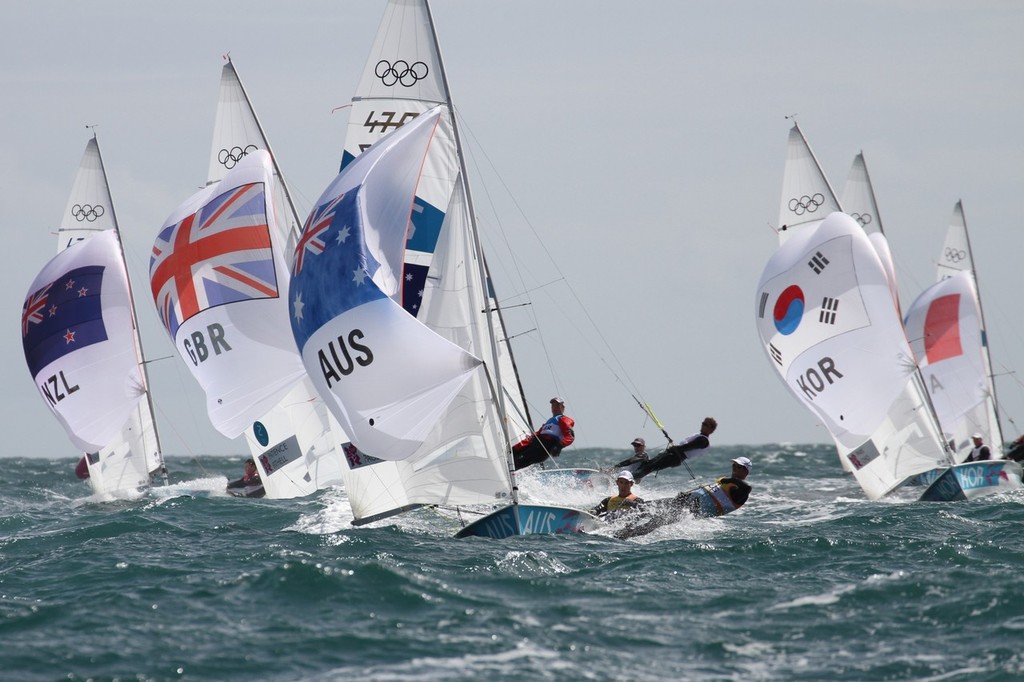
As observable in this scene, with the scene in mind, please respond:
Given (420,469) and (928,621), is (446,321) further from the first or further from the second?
(928,621)

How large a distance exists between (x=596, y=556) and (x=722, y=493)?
3.69 m

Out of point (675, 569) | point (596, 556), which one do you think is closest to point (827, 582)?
point (675, 569)

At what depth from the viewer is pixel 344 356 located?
14.8 m

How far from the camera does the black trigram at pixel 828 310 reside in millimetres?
21484

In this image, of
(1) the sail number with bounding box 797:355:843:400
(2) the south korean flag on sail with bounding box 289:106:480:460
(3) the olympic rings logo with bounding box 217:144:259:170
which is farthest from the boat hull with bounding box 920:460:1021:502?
(3) the olympic rings logo with bounding box 217:144:259:170

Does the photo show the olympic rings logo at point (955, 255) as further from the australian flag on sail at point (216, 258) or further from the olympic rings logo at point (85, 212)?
the olympic rings logo at point (85, 212)

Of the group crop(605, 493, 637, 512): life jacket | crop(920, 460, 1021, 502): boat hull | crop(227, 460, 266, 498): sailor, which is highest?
crop(227, 460, 266, 498): sailor

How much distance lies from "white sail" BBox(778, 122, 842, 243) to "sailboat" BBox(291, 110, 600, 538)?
9981 millimetres

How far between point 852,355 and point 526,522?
826 centimetres

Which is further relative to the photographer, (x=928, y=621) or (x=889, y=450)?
(x=889, y=450)

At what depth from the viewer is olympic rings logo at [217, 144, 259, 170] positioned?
72.3 feet

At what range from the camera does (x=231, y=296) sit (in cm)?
1933

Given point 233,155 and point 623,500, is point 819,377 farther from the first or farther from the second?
point 233,155

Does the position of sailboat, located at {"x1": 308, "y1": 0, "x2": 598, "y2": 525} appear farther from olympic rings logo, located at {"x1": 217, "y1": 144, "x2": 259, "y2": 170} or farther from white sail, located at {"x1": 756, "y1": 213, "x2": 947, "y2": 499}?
white sail, located at {"x1": 756, "y1": 213, "x2": 947, "y2": 499}
